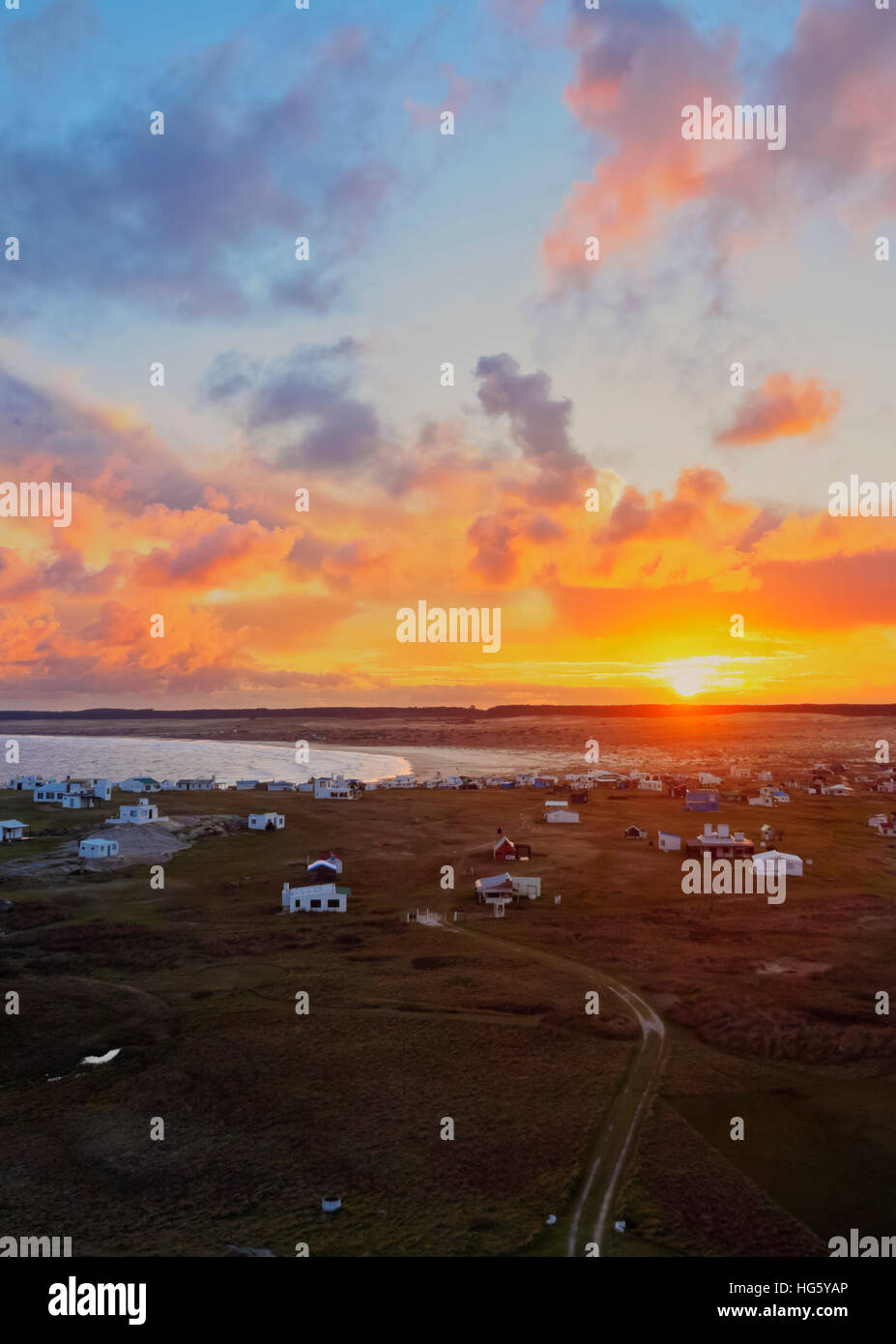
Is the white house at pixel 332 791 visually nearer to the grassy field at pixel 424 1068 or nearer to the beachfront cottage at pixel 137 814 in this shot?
the beachfront cottage at pixel 137 814

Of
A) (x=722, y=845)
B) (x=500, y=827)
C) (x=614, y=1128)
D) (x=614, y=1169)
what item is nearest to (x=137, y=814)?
(x=500, y=827)

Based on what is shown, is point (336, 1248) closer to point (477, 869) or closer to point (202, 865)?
point (477, 869)

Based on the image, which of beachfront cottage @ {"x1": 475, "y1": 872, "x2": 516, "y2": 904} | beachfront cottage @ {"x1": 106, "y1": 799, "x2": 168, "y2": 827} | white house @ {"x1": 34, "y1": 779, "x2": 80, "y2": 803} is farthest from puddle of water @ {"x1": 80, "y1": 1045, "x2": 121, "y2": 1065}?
white house @ {"x1": 34, "y1": 779, "x2": 80, "y2": 803}

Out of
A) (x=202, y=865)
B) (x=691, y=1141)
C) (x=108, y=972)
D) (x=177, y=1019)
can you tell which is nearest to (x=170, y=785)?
(x=202, y=865)

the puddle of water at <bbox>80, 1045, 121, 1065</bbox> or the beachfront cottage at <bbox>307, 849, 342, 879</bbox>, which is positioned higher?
the beachfront cottage at <bbox>307, 849, 342, 879</bbox>

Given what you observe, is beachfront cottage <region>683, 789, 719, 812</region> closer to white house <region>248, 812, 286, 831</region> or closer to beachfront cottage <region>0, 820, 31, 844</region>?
white house <region>248, 812, 286, 831</region>

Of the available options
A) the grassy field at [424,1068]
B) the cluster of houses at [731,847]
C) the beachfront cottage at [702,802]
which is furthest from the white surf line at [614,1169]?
the beachfront cottage at [702,802]
